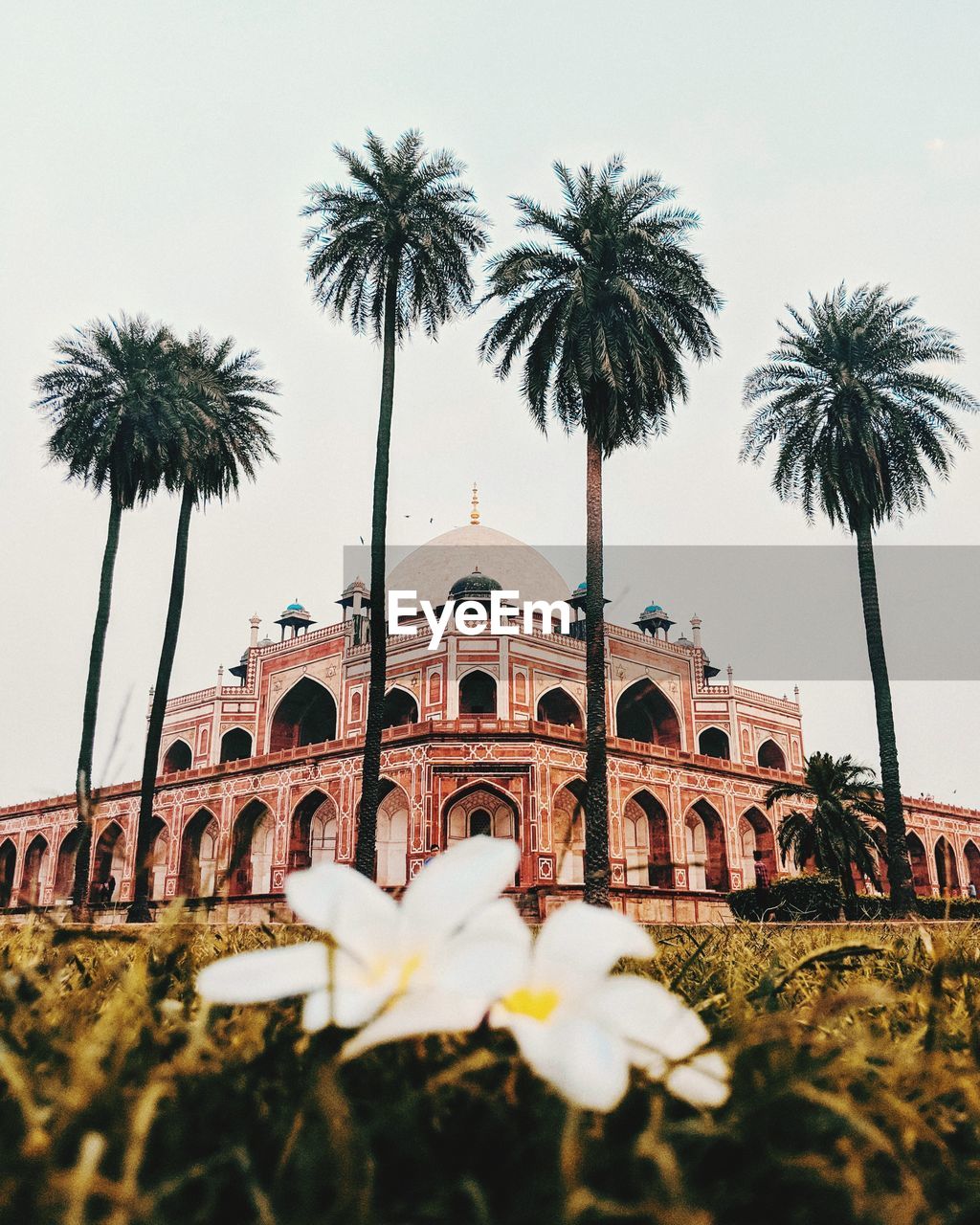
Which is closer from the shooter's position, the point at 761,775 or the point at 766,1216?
the point at 766,1216

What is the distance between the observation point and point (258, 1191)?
51cm

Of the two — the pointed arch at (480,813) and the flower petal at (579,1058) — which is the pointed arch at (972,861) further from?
the flower petal at (579,1058)

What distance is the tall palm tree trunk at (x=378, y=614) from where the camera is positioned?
18.5 m

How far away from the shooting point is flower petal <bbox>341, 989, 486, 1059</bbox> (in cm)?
61

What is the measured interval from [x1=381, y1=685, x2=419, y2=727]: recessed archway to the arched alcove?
14276mm

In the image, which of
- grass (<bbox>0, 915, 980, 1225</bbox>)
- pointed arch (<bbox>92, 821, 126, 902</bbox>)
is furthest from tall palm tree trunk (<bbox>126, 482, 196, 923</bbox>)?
grass (<bbox>0, 915, 980, 1225</bbox>)

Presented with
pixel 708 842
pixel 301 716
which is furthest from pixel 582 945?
pixel 301 716

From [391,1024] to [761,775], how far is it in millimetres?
34719

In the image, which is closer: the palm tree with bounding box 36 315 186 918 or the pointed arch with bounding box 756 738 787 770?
the palm tree with bounding box 36 315 186 918

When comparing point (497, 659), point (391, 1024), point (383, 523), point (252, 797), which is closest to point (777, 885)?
point (497, 659)

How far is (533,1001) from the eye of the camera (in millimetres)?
705

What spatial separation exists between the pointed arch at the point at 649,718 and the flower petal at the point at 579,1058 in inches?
1353

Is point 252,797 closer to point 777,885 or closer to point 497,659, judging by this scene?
point 497,659

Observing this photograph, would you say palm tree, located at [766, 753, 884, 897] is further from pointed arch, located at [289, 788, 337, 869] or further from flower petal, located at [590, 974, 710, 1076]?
flower petal, located at [590, 974, 710, 1076]
